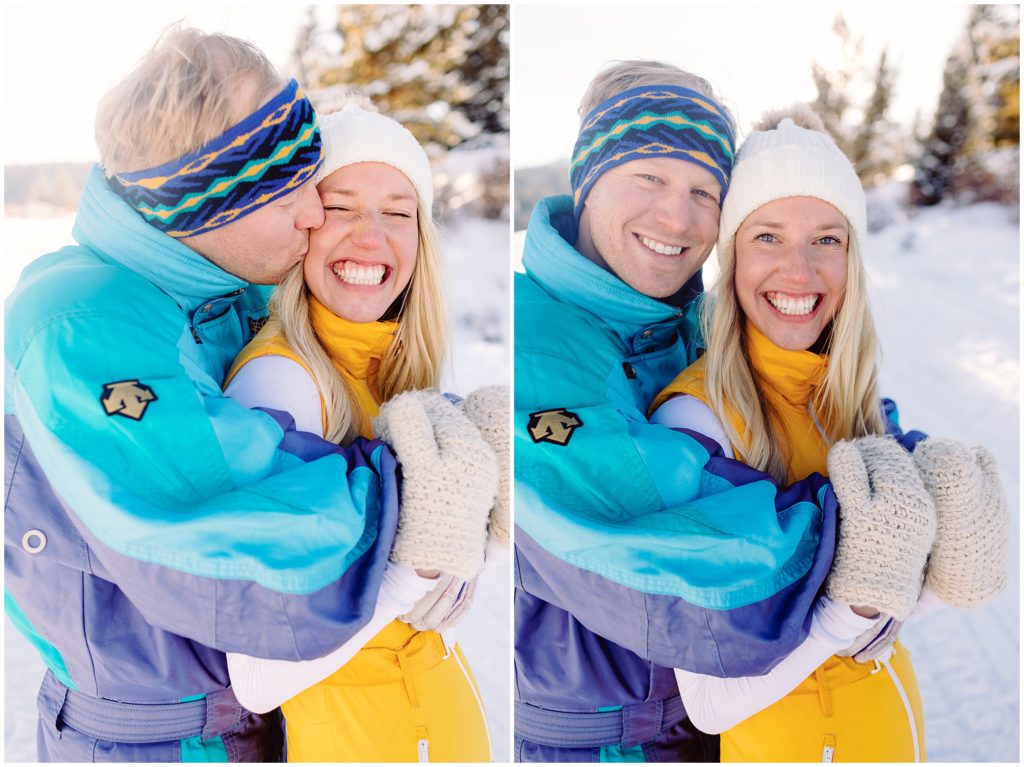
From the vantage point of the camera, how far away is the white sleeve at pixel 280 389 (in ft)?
5.29

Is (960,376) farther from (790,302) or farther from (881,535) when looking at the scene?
(881,535)

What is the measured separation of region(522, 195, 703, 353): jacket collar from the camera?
1.77m

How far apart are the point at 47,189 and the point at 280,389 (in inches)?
25.0

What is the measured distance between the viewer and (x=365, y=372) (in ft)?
5.87

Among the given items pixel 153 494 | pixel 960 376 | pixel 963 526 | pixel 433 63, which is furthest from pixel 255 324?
pixel 960 376

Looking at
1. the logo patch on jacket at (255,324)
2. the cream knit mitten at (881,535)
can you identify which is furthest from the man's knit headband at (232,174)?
the cream knit mitten at (881,535)

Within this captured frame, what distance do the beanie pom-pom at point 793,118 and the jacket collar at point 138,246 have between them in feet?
3.64

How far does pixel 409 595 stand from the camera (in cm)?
163

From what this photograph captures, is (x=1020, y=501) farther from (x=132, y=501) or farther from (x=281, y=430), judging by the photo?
(x=132, y=501)

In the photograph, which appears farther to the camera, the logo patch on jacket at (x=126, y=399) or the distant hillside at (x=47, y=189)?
the distant hillside at (x=47, y=189)

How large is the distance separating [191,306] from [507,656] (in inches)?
36.3

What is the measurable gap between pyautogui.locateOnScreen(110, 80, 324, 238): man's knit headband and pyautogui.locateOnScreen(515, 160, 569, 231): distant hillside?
0.46 metres

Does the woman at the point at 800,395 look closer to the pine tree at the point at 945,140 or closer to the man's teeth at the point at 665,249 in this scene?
the man's teeth at the point at 665,249

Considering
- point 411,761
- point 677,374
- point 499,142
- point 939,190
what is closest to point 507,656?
point 411,761
